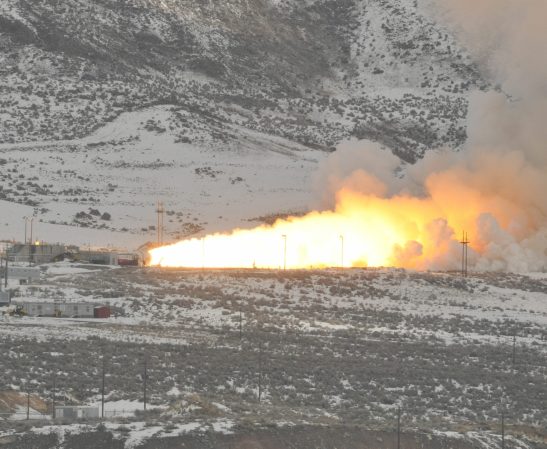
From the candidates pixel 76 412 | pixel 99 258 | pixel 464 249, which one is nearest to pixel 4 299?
pixel 99 258

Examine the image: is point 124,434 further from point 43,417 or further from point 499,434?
point 499,434

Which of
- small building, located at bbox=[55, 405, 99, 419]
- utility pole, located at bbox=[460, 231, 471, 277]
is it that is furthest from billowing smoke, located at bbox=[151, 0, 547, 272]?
small building, located at bbox=[55, 405, 99, 419]

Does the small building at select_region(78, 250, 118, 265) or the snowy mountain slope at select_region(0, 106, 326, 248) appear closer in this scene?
the small building at select_region(78, 250, 118, 265)

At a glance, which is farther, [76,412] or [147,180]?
[147,180]

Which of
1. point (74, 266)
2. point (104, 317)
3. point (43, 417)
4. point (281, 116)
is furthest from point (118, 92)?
point (43, 417)

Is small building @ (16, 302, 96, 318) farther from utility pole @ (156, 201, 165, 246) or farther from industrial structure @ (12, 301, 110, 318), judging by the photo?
utility pole @ (156, 201, 165, 246)

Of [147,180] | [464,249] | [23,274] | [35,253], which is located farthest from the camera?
[147,180]

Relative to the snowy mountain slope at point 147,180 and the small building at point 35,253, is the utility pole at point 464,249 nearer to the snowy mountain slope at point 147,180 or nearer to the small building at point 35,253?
the snowy mountain slope at point 147,180

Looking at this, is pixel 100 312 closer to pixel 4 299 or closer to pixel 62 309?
pixel 62 309

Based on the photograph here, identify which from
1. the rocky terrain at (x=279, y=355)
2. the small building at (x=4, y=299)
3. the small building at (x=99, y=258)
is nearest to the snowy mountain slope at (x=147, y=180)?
the small building at (x=99, y=258)
